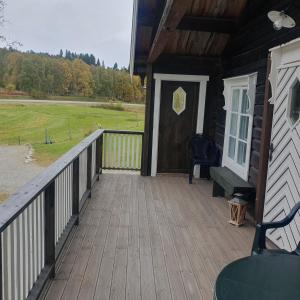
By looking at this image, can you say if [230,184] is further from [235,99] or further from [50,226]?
[50,226]

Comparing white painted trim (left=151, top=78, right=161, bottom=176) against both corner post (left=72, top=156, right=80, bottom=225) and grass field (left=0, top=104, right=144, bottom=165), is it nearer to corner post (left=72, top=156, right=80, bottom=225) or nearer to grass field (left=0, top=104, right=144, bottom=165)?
corner post (left=72, top=156, right=80, bottom=225)

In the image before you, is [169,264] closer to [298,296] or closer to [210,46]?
[298,296]

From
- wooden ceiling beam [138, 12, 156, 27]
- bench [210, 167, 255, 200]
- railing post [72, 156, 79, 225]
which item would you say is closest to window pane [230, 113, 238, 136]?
bench [210, 167, 255, 200]

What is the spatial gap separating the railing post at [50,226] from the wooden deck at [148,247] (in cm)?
17

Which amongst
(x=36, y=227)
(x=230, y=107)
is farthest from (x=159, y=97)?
(x=36, y=227)

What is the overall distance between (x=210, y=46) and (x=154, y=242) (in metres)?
3.77

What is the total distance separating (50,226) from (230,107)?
146 inches

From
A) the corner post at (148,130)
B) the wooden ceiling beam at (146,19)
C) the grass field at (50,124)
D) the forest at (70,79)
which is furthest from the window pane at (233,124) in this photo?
the grass field at (50,124)

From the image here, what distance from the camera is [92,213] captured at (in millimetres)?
4336

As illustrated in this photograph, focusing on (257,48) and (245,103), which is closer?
(257,48)

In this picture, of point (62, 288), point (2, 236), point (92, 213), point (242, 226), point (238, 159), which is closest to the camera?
point (2, 236)

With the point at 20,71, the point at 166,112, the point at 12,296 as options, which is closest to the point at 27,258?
the point at 12,296

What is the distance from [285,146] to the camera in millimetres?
3365

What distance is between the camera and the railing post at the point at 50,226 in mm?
2482
